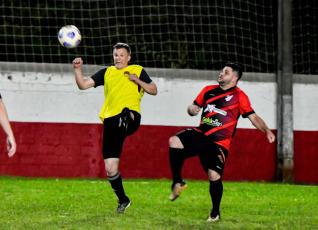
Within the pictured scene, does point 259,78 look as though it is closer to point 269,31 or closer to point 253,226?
point 269,31

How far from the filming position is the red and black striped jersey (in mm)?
8477

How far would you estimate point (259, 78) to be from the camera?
50.5 ft

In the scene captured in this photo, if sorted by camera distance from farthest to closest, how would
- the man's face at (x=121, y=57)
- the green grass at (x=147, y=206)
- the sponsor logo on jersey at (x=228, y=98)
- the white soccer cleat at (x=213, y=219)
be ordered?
the man's face at (x=121, y=57) → the sponsor logo on jersey at (x=228, y=98) → the white soccer cleat at (x=213, y=219) → the green grass at (x=147, y=206)

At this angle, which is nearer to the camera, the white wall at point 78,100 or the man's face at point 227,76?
the man's face at point 227,76

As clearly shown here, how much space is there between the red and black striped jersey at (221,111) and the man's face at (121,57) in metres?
0.99

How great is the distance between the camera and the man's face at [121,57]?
897 centimetres

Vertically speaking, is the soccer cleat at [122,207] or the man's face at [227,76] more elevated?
the man's face at [227,76]

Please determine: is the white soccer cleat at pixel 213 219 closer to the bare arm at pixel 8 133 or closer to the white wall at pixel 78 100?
the bare arm at pixel 8 133

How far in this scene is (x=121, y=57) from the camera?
8992 mm

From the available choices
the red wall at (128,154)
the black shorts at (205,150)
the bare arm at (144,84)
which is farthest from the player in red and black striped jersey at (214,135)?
the red wall at (128,154)

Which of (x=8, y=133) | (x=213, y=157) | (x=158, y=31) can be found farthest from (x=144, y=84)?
(x=158, y=31)

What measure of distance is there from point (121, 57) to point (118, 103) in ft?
1.68

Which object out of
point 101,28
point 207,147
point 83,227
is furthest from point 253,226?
point 101,28

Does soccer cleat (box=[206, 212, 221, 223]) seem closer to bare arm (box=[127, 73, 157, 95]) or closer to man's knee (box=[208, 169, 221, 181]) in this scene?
man's knee (box=[208, 169, 221, 181])
